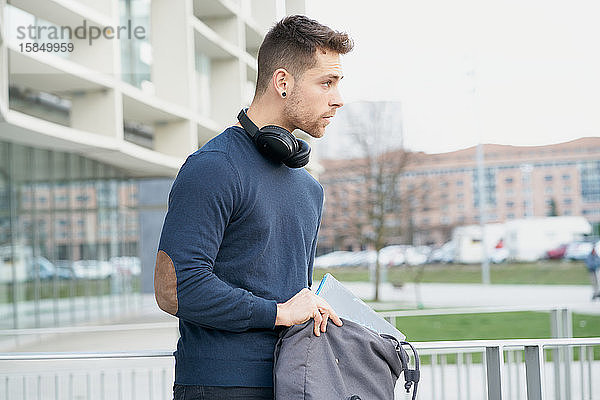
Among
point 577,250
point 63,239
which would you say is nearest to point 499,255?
point 577,250

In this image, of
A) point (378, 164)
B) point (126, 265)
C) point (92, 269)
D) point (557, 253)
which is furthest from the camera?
point (557, 253)

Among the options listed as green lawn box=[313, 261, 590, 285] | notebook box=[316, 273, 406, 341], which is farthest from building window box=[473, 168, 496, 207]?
notebook box=[316, 273, 406, 341]

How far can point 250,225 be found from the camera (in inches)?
83.7

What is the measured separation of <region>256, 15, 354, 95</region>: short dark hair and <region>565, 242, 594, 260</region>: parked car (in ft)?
174

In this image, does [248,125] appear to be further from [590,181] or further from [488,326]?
[590,181]

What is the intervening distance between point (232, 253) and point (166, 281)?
0.66 ft

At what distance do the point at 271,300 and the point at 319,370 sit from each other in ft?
0.73

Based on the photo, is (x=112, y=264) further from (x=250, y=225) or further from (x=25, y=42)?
(x=250, y=225)

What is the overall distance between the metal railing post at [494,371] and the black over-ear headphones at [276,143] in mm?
1323

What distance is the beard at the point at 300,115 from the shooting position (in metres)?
2.21

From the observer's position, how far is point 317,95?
2201 millimetres

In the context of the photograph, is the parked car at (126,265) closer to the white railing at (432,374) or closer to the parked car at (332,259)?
the white railing at (432,374)

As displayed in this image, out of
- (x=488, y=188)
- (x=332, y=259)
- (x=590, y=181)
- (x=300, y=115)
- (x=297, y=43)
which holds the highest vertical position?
(x=488, y=188)

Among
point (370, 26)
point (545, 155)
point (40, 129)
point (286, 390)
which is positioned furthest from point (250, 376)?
point (545, 155)
